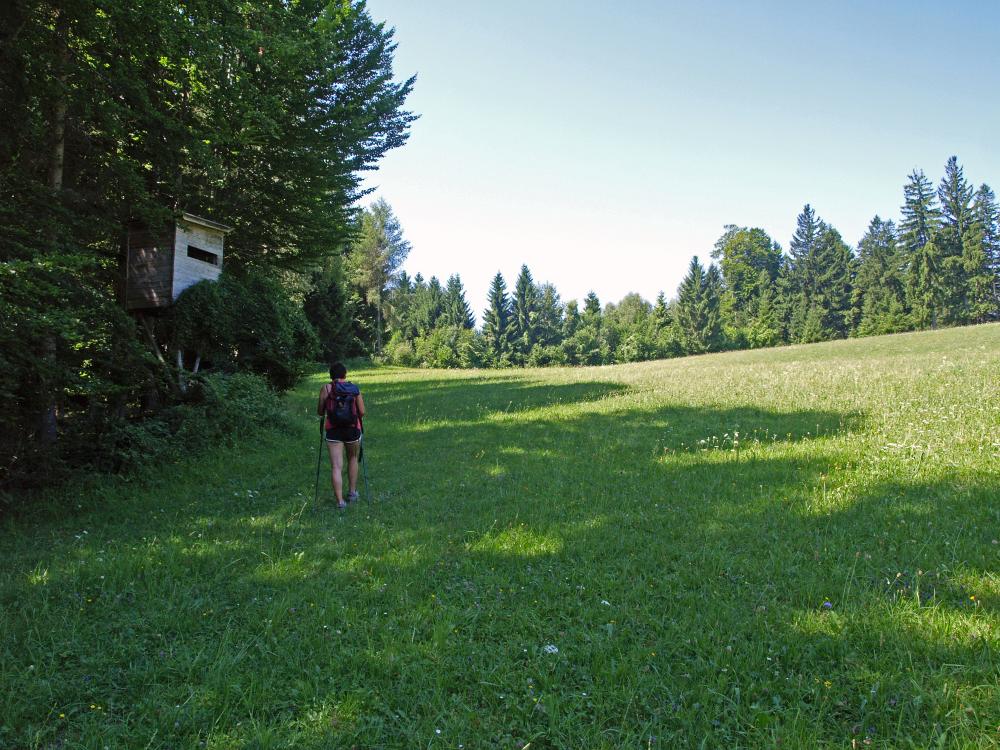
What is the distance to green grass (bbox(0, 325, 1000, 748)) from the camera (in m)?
2.96

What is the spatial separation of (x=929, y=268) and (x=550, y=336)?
43.4 metres

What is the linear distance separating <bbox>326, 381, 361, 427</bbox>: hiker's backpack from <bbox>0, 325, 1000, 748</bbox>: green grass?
1303 millimetres

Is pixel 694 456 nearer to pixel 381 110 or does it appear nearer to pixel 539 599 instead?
pixel 539 599

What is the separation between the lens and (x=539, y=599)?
4344 mm

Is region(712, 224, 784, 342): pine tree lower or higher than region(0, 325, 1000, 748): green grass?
higher

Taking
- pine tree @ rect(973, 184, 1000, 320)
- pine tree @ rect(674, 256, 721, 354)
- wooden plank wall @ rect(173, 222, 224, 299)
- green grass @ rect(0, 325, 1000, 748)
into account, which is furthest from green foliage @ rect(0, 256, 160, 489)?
pine tree @ rect(973, 184, 1000, 320)

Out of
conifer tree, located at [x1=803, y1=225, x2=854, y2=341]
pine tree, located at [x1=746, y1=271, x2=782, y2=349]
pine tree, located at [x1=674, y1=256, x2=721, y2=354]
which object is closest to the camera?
pine tree, located at [x1=674, y1=256, x2=721, y2=354]

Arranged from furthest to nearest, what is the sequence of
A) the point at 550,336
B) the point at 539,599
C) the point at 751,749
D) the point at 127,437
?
1. the point at 550,336
2. the point at 127,437
3. the point at 539,599
4. the point at 751,749

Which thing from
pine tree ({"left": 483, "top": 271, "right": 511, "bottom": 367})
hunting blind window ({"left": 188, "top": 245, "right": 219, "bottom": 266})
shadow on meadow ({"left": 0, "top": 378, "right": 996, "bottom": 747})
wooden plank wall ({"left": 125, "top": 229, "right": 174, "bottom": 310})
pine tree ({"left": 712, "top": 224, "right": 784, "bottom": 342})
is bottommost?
shadow on meadow ({"left": 0, "top": 378, "right": 996, "bottom": 747})

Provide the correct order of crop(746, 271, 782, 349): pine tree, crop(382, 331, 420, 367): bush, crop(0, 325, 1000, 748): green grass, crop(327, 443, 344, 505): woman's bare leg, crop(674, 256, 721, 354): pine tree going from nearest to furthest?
crop(0, 325, 1000, 748): green grass, crop(327, 443, 344, 505): woman's bare leg, crop(382, 331, 420, 367): bush, crop(674, 256, 721, 354): pine tree, crop(746, 271, 782, 349): pine tree

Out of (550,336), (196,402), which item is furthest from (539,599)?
(550,336)

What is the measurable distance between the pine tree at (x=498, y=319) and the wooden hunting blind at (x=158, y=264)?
55.9 m

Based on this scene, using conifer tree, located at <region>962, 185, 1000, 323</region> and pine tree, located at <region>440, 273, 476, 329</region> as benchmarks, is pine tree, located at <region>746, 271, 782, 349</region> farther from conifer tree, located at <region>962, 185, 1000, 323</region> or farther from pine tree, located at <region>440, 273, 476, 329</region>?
pine tree, located at <region>440, 273, 476, 329</region>

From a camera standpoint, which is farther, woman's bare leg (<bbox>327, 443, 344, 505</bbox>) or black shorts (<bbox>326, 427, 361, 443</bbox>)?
black shorts (<bbox>326, 427, 361, 443</bbox>)
